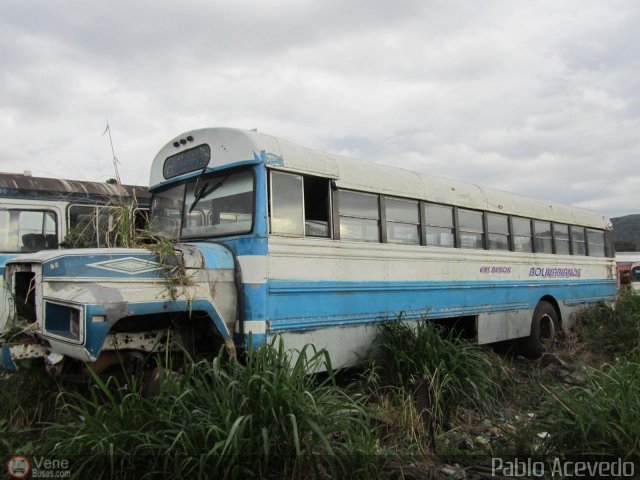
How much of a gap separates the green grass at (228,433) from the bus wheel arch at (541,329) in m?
5.93

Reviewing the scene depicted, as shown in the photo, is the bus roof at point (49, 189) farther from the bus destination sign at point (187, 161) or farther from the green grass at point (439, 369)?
the green grass at point (439, 369)

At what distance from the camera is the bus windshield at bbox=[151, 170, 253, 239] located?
15.7ft

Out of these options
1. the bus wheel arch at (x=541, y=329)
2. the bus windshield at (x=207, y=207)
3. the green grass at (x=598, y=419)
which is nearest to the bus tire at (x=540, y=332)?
the bus wheel arch at (x=541, y=329)

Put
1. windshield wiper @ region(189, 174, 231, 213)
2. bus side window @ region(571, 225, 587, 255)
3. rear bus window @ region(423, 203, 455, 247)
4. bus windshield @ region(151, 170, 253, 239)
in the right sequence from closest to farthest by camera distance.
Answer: bus windshield @ region(151, 170, 253, 239), windshield wiper @ region(189, 174, 231, 213), rear bus window @ region(423, 203, 455, 247), bus side window @ region(571, 225, 587, 255)

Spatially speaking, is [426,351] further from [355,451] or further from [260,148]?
[260,148]

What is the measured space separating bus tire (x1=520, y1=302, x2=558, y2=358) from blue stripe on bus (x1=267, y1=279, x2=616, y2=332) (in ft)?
0.78

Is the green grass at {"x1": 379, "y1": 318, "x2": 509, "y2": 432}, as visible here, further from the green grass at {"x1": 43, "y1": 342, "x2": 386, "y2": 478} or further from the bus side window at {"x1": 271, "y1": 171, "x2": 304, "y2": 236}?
the bus side window at {"x1": 271, "y1": 171, "x2": 304, "y2": 236}

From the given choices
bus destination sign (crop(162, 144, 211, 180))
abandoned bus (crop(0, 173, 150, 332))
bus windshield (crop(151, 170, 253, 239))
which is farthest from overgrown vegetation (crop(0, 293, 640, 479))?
abandoned bus (crop(0, 173, 150, 332))

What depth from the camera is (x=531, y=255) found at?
28.1ft

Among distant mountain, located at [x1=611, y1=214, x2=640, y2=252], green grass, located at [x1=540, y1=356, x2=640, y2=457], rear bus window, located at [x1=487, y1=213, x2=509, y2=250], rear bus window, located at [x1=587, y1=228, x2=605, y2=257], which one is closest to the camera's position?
green grass, located at [x1=540, y1=356, x2=640, y2=457]

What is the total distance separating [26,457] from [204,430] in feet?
4.20

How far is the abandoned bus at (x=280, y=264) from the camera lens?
148 inches

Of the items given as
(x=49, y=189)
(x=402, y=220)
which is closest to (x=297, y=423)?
(x=402, y=220)

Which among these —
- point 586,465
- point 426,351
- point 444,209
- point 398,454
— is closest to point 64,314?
point 398,454
